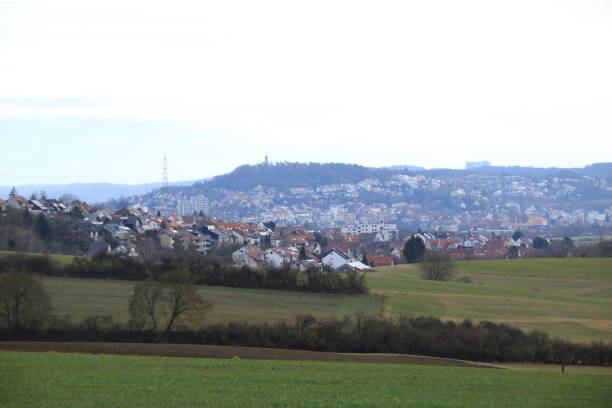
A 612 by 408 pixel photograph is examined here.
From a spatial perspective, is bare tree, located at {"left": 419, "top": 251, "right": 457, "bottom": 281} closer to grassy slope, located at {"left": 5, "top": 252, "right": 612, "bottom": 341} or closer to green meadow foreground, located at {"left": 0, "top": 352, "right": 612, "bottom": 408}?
grassy slope, located at {"left": 5, "top": 252, "right": 612, "bottom": 341}

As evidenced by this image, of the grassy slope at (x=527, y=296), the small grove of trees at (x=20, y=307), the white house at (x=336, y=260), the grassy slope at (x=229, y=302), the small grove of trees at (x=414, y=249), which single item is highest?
the small grove of trees at (x=20, y=307)

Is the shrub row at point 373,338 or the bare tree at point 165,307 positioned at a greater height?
→ the bare tree at point 165,307

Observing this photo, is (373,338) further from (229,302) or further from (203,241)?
(203,241)

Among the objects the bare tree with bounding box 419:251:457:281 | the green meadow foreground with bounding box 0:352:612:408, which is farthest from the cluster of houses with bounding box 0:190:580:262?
the green meadow foreground with bounding box 0:352:612:408

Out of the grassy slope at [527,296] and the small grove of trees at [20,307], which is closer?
the small grove of trees at [20,307]

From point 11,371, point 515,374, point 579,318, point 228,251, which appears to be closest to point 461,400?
point 515,374

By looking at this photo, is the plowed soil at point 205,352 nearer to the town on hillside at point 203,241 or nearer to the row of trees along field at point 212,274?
the row of trees along field at point 212,274

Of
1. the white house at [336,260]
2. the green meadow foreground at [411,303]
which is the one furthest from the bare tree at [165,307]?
the white house at [336,260]

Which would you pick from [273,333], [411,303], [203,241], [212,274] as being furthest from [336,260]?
[273,333]
